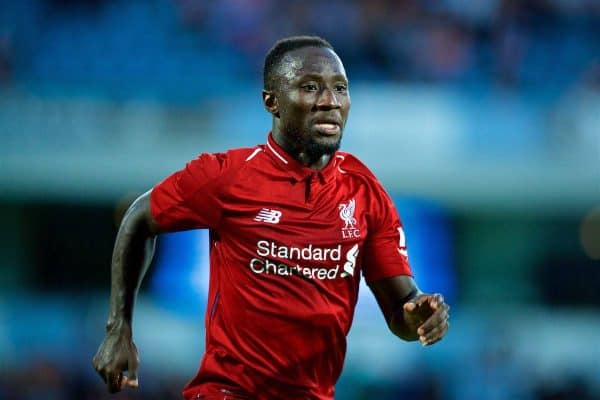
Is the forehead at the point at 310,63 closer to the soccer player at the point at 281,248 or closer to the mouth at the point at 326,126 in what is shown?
the soccer player at the point at 281,248

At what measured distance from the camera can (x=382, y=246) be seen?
187 inches

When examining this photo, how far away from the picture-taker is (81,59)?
45.3 feet

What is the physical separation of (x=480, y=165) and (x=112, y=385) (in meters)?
9.77

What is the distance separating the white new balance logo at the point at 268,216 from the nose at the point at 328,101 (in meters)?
0.46

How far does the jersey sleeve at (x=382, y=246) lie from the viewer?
15.6 ft

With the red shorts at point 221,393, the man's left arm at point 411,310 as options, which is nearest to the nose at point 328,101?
the man's left arm at point 411,310

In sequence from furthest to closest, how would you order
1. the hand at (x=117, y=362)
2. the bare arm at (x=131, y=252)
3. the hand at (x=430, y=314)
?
the bare arm at (x=131, y=252) < the hand at (x=117, y=362) < the hand at (x=430, y=314)

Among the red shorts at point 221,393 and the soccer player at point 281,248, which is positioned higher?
the soccer player at point 281,248

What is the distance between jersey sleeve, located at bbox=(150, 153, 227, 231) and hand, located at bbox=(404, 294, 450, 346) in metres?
0.90

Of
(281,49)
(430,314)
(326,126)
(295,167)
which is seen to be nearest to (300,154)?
(295,167)

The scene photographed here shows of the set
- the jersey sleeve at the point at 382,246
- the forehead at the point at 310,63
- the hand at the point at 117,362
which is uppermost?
the forehead at the point at 310,63

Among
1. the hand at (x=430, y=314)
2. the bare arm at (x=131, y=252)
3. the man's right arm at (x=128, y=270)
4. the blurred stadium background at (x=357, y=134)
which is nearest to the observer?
the hand at (x=430, y=314)

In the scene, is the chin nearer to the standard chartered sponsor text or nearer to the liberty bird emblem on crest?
the liberty bird emblem on crest

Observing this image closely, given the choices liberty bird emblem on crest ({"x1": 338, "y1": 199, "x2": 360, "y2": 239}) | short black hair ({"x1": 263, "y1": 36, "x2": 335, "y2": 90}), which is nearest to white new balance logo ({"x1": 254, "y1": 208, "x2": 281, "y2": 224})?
liberty bird emblem on crest ({"x1": 338, "y1": 199, "x2": 360, "y2": 239})
